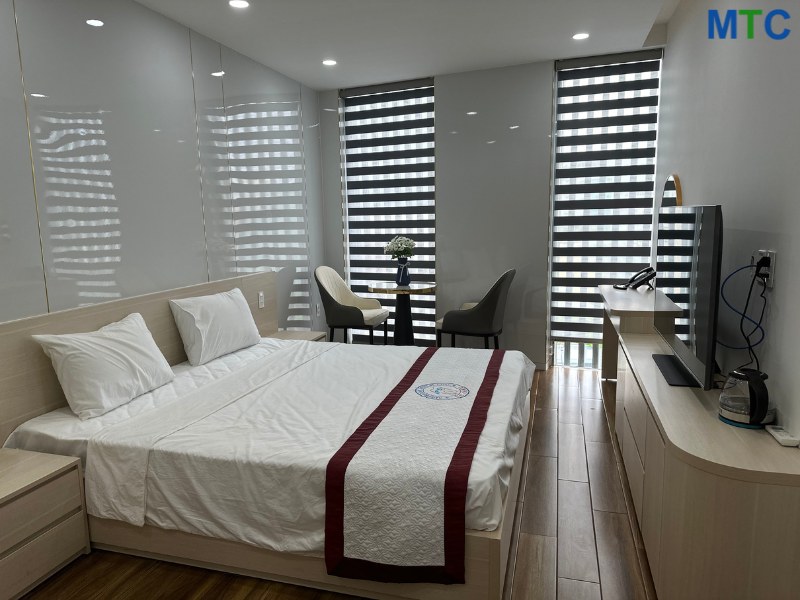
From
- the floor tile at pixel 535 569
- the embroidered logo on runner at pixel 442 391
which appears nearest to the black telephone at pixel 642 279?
the embroidered logo on runner at pixel 442 391

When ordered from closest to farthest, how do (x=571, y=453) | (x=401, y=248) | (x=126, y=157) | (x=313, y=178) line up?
(x=126, y=157)
(x=571, y=453)
(x=401, y=248)
(x=313, y=178)

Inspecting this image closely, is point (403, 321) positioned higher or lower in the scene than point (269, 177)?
lower

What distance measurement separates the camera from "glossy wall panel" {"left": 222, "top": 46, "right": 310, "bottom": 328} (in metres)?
4.25

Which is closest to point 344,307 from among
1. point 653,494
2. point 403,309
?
point 403,309

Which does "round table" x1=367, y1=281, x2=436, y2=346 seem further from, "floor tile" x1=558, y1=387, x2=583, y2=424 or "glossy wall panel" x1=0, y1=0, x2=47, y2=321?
"glossy wall panel" x1=0, y1=0, x2=47, y2=321

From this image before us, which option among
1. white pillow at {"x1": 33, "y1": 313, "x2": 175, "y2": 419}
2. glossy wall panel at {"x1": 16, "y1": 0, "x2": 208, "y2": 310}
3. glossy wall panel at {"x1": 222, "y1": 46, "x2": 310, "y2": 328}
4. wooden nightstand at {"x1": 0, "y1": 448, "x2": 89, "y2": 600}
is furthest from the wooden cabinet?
glossy wall panel at {"x1": 222, "y1": 46, "x2": 310, "y2": 328}

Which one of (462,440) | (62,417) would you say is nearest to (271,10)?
(62,417)

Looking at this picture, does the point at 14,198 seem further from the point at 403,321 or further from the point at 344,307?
the point at 403,321

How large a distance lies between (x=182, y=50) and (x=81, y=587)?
3.23 m

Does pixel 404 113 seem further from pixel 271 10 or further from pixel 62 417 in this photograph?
pixel 62 417

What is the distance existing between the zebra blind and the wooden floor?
283 cm

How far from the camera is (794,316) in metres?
1.88

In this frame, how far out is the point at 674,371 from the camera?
2.65m

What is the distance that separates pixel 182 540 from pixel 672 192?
3.74m
